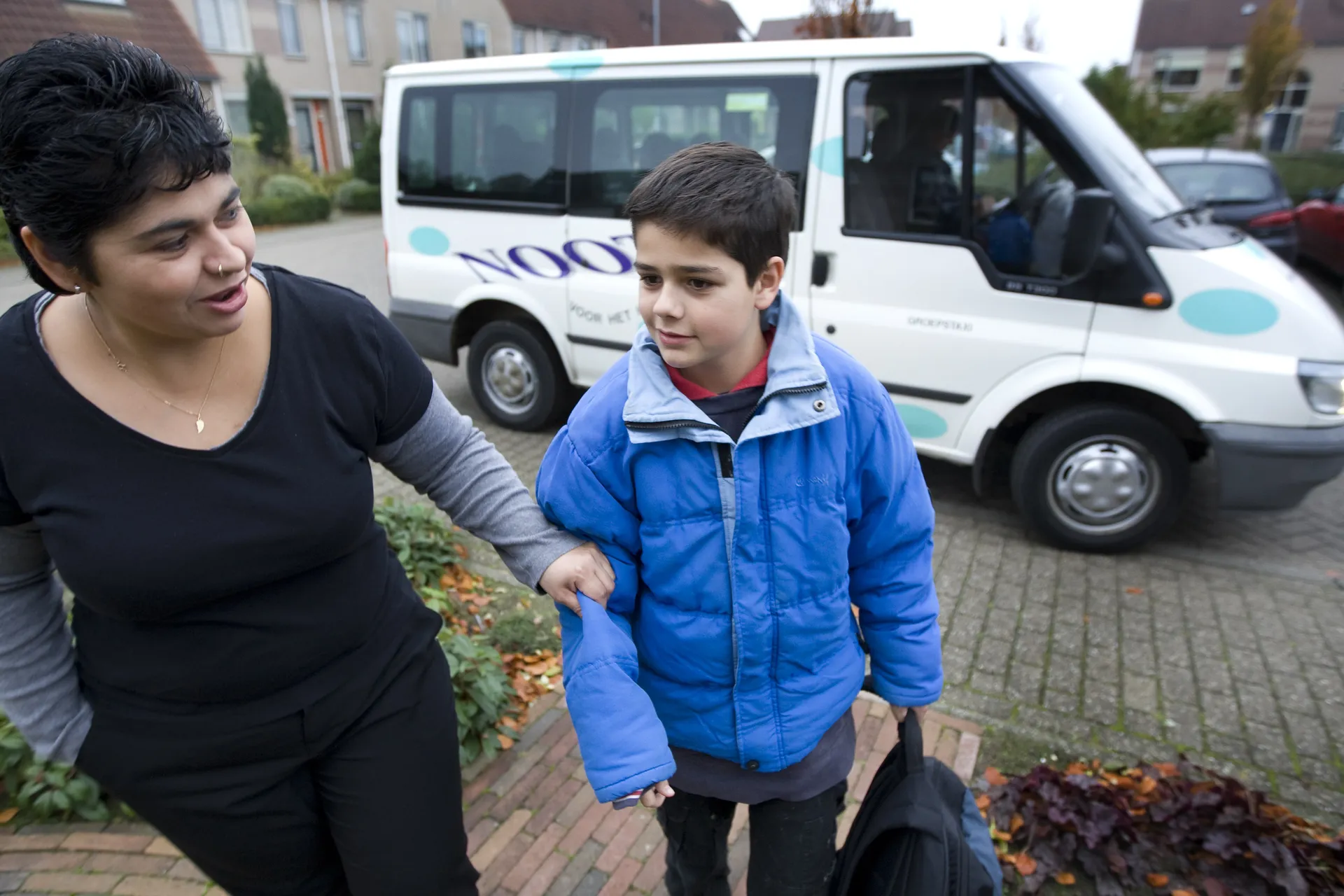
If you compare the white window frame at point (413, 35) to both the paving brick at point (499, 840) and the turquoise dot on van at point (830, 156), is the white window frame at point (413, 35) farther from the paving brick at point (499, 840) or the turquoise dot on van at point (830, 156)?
the paving brick at point (499, 840)

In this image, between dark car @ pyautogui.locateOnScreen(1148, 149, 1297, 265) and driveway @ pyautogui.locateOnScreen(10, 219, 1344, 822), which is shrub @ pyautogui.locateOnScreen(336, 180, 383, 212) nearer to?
dark car @ pyautogui.locateOnScreen(1148, 149, 1297, 265)

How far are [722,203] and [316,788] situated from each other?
52.6 inches

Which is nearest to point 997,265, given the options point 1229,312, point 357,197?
point 1229,312

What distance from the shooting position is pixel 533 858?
2.42m

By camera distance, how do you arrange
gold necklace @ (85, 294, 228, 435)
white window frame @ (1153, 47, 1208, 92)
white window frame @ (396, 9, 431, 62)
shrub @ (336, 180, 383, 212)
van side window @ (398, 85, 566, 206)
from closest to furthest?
gold necklace @ (85, 294, 228, 435) < van side window @ (398, 85, 566, 206) < shrub @ (336, 180, 383, 212) < white window frame @ (396, 9, 431, 62) < white window frame @ (1153, 47, 1208, 92)

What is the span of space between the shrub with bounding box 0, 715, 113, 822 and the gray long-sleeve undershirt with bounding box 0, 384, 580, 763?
1408 mm

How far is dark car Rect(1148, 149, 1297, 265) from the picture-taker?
8547 millimetres

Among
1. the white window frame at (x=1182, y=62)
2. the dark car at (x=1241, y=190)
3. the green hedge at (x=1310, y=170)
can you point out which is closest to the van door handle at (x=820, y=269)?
the dark car at (x=1241, y=190)

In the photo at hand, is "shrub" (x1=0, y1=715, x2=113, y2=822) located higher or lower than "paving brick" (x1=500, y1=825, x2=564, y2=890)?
higher

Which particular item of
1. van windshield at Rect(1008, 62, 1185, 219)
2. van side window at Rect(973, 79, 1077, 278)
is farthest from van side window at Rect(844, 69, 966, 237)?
van windshield at Rect(1008, 62, 1185, 219)

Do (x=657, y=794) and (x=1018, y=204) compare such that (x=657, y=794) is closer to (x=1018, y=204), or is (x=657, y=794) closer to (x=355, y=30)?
(x=1018, y=204)

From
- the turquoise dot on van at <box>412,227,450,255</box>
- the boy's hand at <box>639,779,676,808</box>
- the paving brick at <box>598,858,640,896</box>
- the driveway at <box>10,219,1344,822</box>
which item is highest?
the turquoise dot on van at <box>412,227,450,255</box>

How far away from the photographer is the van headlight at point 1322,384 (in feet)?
11.6

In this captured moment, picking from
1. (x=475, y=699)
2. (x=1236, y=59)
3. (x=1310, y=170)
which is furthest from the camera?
(x=1236, y=59)
